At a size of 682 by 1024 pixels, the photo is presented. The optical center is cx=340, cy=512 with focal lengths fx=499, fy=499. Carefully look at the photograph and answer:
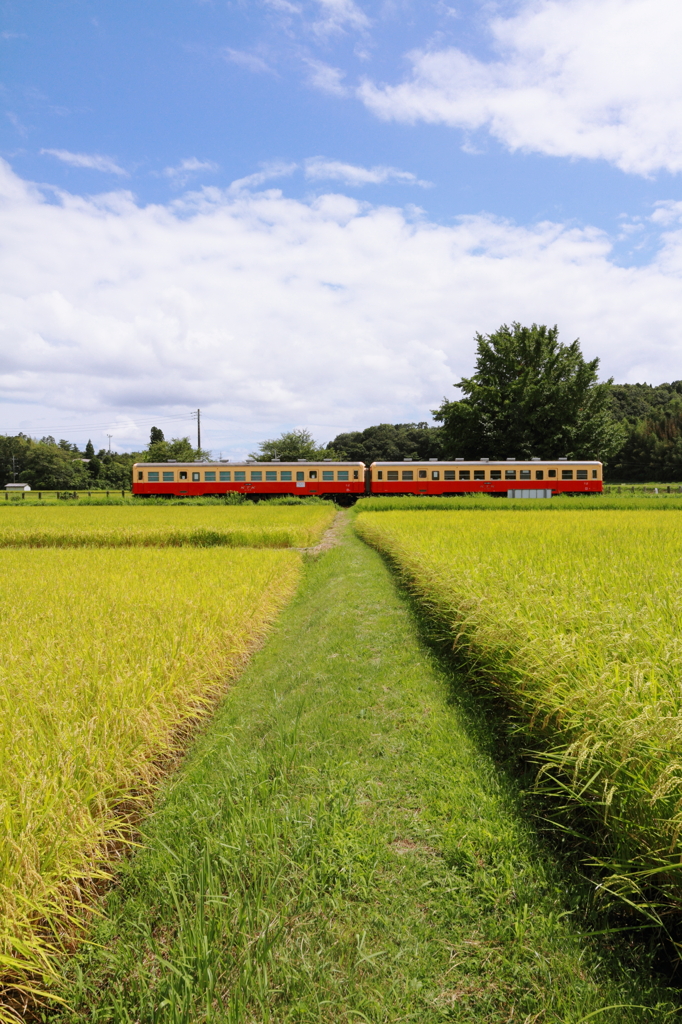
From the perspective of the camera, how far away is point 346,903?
2328mm

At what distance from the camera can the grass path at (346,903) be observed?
74.4 inches

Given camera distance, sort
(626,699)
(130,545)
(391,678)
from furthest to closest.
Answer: (130,545), (391,678), (626,699)

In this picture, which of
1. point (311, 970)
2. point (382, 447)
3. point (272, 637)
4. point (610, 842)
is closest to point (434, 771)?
point (610, 842)

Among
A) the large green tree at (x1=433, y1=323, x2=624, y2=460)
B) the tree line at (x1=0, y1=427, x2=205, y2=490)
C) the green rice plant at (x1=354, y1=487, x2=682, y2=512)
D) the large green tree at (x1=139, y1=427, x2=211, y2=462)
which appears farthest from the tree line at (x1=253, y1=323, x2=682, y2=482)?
the tree line at (x1=0, y1=427, x2=205, y2=490)

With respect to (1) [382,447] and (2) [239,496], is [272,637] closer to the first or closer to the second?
(2) [239,496]

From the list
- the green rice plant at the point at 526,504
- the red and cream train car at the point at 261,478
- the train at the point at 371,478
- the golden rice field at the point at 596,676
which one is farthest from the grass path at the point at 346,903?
the red and cream train car at the point at 261,478

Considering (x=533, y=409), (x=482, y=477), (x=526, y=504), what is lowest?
(x=526, y=504)

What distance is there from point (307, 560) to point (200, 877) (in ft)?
34.4

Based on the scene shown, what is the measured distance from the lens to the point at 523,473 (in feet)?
102

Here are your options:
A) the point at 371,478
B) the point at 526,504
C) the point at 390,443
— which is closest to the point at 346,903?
the point at 526,504

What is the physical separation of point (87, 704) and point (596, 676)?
11.1ft

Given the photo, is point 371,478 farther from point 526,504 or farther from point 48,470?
point 48,470

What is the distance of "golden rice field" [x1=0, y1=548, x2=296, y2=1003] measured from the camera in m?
2.18

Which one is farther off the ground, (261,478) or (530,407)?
(530,407)
